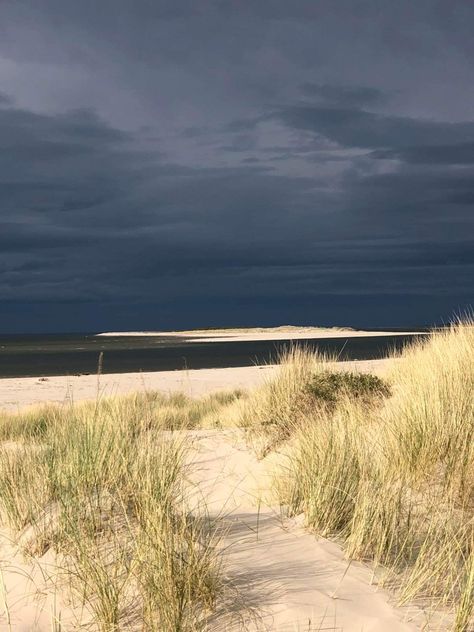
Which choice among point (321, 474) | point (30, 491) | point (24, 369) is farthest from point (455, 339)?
point (24, 369)

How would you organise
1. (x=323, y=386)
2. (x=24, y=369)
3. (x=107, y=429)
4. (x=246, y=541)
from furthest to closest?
(x=24, y=369)
(x=323, y=386)
(x=107, y=429)
(x=246, y=541)

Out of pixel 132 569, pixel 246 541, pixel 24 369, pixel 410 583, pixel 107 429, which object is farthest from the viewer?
pixel 24 369

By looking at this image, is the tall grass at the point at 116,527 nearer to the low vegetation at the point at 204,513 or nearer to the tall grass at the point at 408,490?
the low vegetation at the point at 204,513

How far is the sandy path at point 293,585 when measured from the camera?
3.09 metres

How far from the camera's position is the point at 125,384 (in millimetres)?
21625

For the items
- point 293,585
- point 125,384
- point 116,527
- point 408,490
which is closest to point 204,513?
point 116,527

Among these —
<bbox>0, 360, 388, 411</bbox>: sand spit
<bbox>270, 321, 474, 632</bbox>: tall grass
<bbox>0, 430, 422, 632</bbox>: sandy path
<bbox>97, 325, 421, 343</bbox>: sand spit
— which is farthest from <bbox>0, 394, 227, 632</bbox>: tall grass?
<bbox>97, 325, 421, 343</bbox>: sand spit

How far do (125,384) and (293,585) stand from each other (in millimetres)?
18613

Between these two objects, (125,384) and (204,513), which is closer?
(204,513)

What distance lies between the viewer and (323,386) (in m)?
9.77

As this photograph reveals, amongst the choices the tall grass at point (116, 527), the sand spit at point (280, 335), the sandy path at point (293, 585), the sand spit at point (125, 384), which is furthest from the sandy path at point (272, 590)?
the sand spit at point (280, 335)

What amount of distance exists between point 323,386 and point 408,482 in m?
4.52

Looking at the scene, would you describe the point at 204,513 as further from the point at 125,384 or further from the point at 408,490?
the point at 125,384

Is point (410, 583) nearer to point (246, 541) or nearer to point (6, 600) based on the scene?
point (246, 541)
